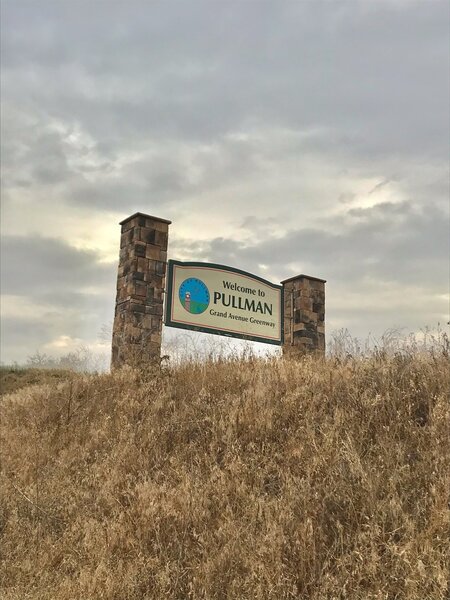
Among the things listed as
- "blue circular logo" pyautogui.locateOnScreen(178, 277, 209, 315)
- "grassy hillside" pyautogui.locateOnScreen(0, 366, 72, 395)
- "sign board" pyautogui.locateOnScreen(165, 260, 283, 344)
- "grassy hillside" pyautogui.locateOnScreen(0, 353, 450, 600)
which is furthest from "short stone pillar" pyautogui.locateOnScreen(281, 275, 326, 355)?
"grassy hillside" pyautogui.locateOnScreen(0, 366, 72, 395)

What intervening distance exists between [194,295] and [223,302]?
3.00 ft

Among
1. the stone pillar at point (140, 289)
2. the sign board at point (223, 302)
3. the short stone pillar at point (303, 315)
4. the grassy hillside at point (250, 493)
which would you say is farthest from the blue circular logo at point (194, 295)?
the grassy hillside at point (250, 493)

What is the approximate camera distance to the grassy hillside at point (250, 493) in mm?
4062

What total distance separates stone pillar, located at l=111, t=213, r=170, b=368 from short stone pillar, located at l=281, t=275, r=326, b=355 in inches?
172

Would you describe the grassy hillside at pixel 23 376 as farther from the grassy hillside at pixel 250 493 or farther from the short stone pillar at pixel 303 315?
the grassy hillside at pixel 250 493

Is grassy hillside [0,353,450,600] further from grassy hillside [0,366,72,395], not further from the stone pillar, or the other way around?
grassy hillside [0,366,72,395]

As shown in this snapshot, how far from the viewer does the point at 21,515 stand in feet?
19.2

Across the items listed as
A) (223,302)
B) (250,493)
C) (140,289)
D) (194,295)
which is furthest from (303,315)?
(250,493)

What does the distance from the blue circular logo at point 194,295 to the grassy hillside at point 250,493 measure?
188 inches

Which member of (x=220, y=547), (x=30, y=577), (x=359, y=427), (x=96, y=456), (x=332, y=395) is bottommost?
(x=30, y=577)

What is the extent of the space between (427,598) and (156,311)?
366 inches

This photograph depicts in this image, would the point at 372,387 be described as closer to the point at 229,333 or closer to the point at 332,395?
the point at 332,395

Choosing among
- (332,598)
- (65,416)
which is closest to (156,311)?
(65,416)

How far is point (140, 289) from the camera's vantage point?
12.1 m
